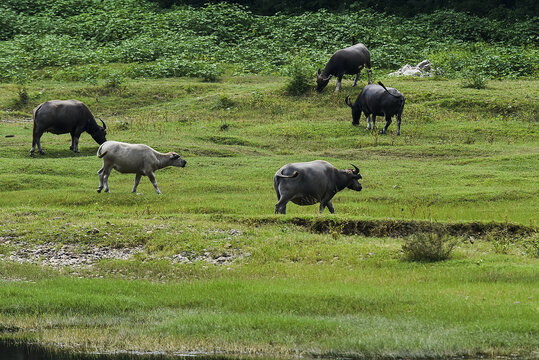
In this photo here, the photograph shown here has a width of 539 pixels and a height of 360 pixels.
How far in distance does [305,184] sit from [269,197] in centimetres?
340

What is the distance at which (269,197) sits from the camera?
20516 mm

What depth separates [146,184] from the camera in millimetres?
22406

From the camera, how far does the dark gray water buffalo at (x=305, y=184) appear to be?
17.1m

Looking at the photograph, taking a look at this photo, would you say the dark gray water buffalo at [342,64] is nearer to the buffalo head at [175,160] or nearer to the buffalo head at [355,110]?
the buffalo head at [355,110]

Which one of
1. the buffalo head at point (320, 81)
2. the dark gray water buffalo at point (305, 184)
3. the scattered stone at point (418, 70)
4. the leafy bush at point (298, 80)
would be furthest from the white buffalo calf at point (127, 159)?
the scattered stone at point (418, 70)

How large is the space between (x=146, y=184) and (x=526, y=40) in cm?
3256

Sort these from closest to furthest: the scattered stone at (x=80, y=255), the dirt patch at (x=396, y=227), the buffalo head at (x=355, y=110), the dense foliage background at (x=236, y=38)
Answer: the scattered stone at (x=80, y=255) → the dirt patch at (x=396, y=227) → the buffalo head at (x=355, y=110) → the dense foliage background at (x=236, y=38)

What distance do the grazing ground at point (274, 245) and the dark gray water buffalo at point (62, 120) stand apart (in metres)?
0.81

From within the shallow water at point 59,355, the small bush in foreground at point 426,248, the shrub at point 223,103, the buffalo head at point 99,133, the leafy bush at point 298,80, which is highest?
the small bush in foreground at point 426,248

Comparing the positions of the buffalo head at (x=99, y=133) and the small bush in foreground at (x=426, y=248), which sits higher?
the small bush in foreground at (x=426, y=248)

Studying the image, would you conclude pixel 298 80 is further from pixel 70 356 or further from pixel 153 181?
pixel 70 356

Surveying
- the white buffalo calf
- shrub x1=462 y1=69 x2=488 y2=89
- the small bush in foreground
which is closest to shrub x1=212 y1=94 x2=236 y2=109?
shrub x1=462 y1=69 x2=488 y2=89

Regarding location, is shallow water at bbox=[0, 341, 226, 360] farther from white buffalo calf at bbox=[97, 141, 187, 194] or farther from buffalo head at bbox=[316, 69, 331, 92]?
buffalo head at bbox=[316, 69, 331, 92]

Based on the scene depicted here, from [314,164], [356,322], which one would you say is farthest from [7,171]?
[356,322]
